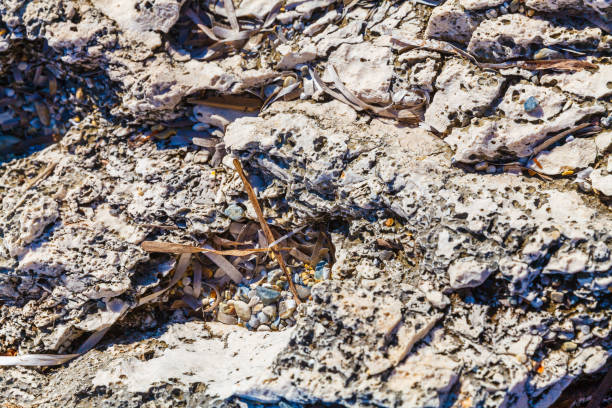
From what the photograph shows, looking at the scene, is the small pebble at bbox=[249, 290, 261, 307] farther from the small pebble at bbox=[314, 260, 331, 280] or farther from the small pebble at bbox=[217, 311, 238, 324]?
the small pebble at bbox=[314, 260, 331, 280]

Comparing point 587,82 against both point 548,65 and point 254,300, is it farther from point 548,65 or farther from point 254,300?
point 254,300

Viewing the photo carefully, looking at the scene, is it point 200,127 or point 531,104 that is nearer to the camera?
point 531,104

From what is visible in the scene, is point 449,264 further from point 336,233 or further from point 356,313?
point 336,233

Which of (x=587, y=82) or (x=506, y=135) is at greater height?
(x=587, y=82)

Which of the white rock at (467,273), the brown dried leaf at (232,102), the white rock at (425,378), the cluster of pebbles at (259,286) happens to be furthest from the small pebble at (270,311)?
the brown dried leaf at (232,102)

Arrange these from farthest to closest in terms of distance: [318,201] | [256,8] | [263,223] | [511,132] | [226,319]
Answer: [256,8]
[226,319]
[263,223]
[318,201]
[511,132]

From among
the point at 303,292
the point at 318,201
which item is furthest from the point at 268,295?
the point at 318,201

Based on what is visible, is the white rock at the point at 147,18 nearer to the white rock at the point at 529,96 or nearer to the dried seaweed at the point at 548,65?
the dried seaweed at the point at 548,65
